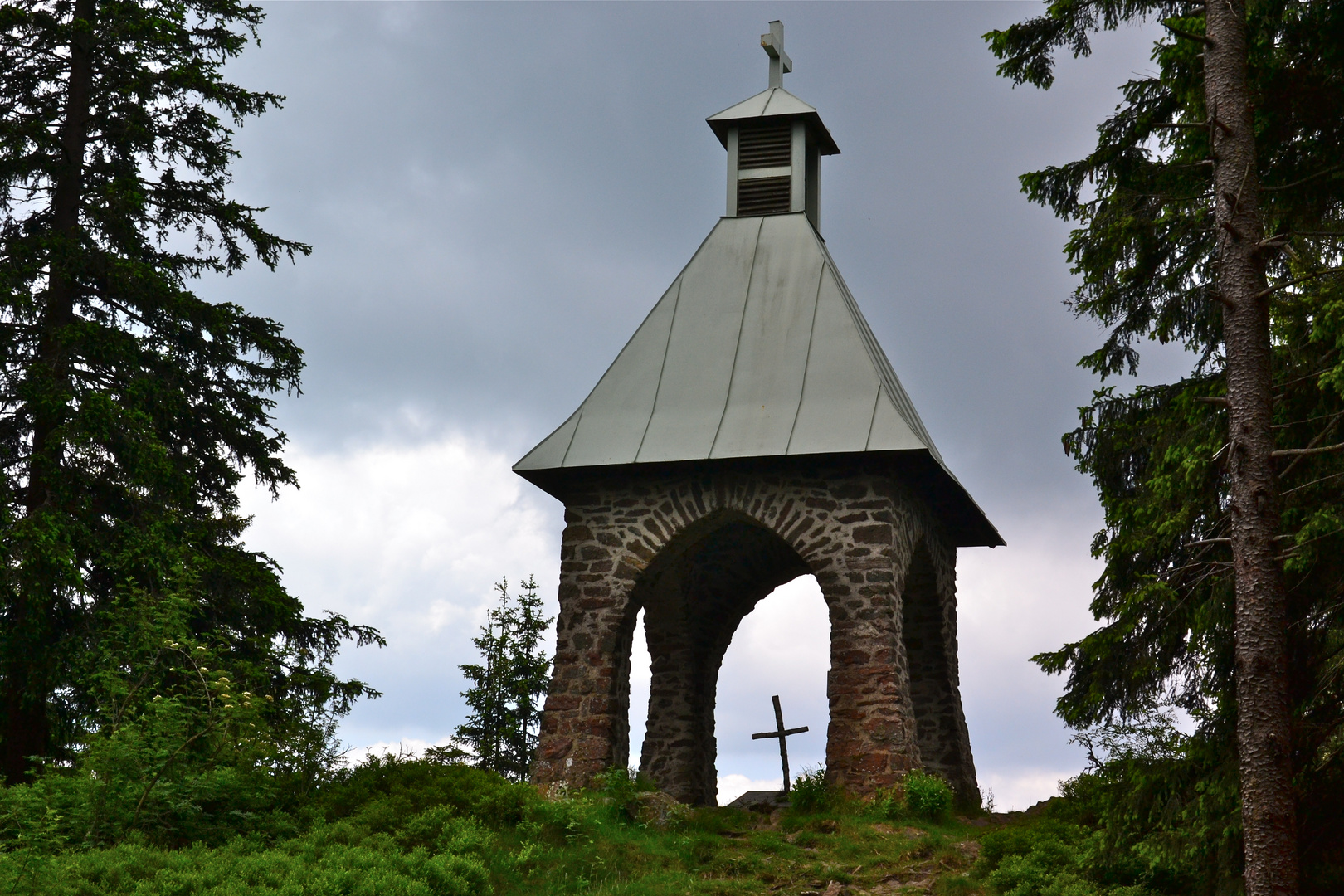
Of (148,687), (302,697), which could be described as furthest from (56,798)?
(302,697)

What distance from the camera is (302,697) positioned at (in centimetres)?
1367

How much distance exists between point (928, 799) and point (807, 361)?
4.85 m

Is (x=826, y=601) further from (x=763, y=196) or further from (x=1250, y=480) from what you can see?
(x=1250, y=480)

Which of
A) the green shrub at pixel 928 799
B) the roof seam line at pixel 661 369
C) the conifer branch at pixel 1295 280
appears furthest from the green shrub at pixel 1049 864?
the roof seam line at pixel 661 369

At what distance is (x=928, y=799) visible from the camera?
1271 centimetres

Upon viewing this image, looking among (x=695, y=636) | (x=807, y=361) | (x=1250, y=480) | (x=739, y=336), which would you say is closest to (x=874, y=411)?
(x=807, y=361)

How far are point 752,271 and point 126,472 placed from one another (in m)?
7.15

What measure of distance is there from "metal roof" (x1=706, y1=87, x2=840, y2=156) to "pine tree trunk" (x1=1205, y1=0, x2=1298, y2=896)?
8.00 meters

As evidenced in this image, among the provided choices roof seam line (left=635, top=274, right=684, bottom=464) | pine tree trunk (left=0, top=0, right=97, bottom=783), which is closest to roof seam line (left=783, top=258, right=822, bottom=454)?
roof seam line (left=635, top=274, right=684, bottom=464)

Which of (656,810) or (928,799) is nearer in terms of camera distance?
(656,810)

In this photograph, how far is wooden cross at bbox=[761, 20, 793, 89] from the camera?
59.2 ft

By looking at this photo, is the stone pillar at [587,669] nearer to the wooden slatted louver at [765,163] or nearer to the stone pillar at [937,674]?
the stone pillar at [937,674]

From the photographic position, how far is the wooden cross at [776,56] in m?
18.0

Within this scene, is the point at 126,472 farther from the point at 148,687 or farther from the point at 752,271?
the point at 752,271
